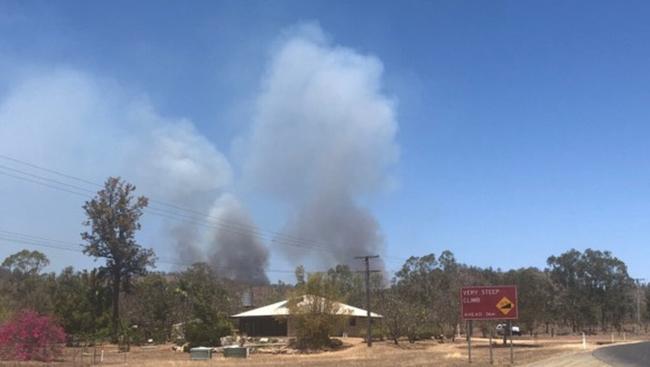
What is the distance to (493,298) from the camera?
1666 inches

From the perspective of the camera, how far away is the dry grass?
44.2 m

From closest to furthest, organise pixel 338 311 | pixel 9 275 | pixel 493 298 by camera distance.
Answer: pixel 493 298 → pixel 338 311 → pixel 9 275

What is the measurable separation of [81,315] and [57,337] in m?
41.2

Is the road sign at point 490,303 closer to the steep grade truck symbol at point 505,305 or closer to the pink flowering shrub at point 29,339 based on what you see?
the steep grade truck symbol at point 505,305

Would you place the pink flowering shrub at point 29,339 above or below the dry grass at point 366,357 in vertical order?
above

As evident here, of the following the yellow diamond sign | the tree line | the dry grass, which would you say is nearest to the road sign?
the yellow diamond sign

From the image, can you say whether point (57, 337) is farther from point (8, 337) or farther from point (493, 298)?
point (493, 298)

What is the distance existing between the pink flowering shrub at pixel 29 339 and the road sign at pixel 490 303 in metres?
26.7

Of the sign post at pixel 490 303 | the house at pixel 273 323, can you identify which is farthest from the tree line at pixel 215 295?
the sign post at pixel 490 303

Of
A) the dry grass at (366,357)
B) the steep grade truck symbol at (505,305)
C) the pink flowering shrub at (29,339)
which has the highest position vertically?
the steep grade truck symbol at (505,305)

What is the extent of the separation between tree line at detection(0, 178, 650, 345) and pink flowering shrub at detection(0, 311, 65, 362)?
1477 cm

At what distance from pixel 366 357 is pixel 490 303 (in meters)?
13.7

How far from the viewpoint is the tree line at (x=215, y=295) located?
7369 cm

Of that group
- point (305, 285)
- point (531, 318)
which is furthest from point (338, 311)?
point (531, 318)
